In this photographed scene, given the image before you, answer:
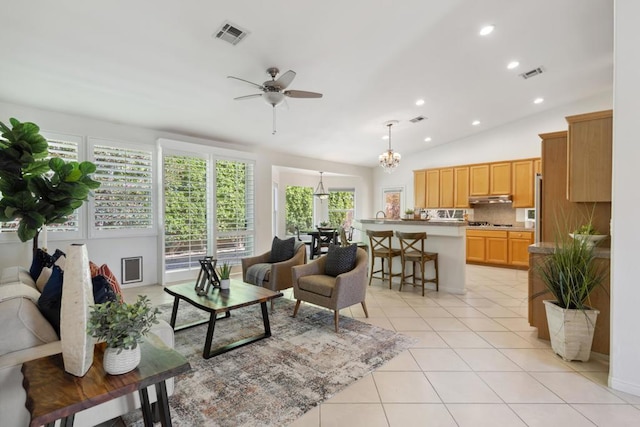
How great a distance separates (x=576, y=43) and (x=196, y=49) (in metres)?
4.82

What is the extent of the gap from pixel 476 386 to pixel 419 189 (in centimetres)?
668

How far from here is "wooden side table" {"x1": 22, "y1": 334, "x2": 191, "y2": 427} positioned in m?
1.12

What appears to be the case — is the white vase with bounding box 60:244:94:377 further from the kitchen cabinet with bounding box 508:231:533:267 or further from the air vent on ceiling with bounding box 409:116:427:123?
the kitchen cabinet with bounding box 508:231:533:267

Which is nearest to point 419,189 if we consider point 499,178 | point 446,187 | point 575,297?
point 446,187

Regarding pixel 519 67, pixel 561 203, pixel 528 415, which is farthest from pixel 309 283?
pixel 519 67

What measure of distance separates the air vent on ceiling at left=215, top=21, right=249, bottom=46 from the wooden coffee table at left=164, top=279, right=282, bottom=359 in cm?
258

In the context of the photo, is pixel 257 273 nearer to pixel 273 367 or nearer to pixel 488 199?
pixel 273 367

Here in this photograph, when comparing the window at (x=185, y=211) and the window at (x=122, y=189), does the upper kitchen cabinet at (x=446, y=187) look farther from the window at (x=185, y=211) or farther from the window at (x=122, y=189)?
the window at (x=122, y=189)

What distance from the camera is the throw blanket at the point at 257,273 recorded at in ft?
13.4

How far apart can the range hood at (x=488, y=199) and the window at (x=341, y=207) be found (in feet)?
11.5

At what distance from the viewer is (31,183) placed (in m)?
3.28

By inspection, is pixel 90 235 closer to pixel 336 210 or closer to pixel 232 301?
pixel 232 301

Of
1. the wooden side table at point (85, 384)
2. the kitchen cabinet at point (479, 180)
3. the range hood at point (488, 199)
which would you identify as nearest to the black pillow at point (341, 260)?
the wooden side table at point (85, 384)

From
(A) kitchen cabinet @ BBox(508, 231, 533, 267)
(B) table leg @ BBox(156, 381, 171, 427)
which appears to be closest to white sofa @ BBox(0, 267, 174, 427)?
(B) table leg @ BBox(156, 381, 171, 427)
